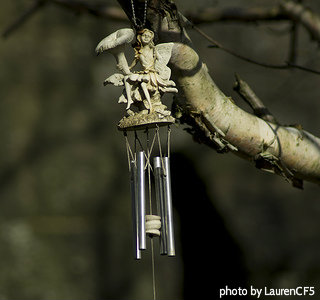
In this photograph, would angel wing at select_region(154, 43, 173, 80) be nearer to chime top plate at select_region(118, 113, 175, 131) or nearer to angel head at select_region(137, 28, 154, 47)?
angel head at select_region(137, 28, 154, 47)

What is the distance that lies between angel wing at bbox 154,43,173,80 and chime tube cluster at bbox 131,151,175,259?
0.27 meters

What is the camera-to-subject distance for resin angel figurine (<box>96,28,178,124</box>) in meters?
1.69

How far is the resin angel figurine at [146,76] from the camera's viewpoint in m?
1.69

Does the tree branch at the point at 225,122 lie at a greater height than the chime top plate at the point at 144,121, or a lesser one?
greater

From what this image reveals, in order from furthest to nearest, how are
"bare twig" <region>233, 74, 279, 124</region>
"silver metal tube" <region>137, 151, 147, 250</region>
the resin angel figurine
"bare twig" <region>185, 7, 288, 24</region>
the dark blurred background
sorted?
the dark blurred background
"bare twig" <region>185, 7, 288, 24</region>
"bare twig" <region>233, 74, 279, 124</region>
the resin angel figurine
"silver metal tube" <region>137, 151, 147, 250</region>

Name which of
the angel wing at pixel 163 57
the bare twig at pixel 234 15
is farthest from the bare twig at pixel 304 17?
the angel wing at pixel 163 57

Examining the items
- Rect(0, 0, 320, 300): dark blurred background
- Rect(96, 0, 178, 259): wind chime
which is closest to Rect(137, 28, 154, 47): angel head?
Rect(96, 0, 178, 259): wind chime

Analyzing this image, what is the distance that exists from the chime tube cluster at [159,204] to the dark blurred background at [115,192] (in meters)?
2.38

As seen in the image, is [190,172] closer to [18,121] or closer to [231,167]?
[231,167]

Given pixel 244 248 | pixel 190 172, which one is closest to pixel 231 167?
pixel 190 172

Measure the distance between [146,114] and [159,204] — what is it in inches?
10.9

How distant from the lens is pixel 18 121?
166 inches

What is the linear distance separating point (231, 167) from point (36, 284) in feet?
5.49

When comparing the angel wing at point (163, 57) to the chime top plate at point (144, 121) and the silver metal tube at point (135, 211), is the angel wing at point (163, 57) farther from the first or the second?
the silver metal tube at point (135, 211)
